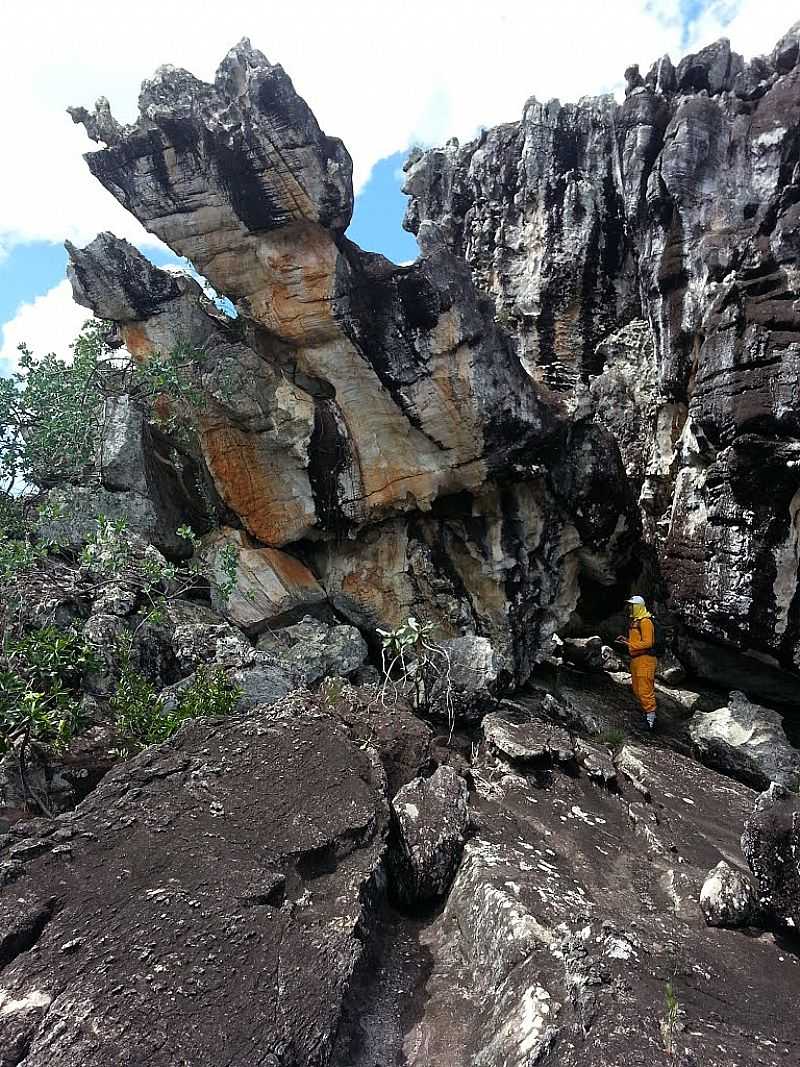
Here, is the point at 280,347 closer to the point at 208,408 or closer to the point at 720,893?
the point at 208,408

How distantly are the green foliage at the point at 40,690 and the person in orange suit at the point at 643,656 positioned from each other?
1065 cm

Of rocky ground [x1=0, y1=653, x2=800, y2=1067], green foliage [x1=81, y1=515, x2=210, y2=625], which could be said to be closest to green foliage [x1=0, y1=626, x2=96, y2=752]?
green foliage [x1=81, y1=515, x2=210, y2=625]

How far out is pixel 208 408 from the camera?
13.7m

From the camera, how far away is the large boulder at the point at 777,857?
450cm

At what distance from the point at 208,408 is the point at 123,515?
11.1ft

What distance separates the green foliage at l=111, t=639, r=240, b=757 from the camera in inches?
285

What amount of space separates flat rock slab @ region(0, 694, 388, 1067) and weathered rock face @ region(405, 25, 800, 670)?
11155 millimetres

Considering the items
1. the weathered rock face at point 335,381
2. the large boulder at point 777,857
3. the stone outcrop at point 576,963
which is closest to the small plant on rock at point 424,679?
the stone outcrop at point 576,963

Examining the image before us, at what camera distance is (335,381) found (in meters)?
14.0

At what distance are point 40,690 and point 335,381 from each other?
9.03 metres

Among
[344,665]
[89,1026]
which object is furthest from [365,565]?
[89,1026]

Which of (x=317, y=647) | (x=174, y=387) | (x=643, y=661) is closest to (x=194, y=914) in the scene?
(x=317, y=647)

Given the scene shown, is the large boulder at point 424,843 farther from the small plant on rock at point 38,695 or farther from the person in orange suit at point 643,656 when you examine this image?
the person in orange suit at point 643,656

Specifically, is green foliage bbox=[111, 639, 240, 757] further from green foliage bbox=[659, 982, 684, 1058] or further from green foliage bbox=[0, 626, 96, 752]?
green foliage bbox=[659, 982, 684, 1058]
